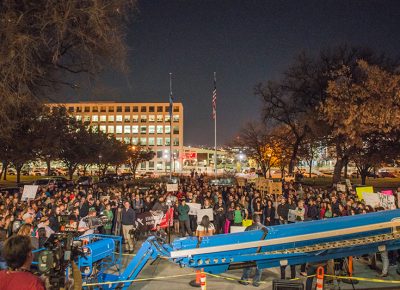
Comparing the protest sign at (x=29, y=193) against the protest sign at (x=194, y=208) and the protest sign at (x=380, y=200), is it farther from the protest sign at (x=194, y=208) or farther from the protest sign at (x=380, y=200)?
the protest sign at (x=380, y=200)

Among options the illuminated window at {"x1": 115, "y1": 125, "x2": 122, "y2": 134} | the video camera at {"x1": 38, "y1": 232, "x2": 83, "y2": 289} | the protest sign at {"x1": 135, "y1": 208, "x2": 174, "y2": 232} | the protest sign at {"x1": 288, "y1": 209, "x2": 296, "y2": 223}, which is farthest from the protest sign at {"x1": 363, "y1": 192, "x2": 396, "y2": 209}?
the illuminated window at {"x1": 115, "y1": 125, "x2": 122, "y2": 134}

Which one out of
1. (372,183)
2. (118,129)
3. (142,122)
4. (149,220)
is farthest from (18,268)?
(118,129)

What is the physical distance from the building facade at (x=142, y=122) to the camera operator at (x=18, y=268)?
385ft

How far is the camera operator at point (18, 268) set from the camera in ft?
10.5

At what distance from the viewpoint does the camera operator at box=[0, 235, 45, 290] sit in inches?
126

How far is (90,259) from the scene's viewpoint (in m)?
7.75

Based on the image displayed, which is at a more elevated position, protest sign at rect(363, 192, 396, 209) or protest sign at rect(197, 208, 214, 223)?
protest sign at rect(363, 192, 396, 209)

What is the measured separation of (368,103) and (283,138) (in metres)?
20.7

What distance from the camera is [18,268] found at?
3.31m

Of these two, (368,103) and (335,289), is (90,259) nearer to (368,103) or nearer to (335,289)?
(335,289)

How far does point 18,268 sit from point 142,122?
12242cm

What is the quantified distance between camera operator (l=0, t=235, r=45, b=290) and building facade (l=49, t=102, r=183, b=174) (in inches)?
4620

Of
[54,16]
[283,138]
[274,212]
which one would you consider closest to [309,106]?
[283,138]

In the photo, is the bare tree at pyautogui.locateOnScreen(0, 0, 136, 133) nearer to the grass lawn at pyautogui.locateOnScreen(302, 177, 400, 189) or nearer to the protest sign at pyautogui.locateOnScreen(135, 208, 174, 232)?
the protest sign at pyautogui.locateOnScreen(135, 208, 174, 232)
